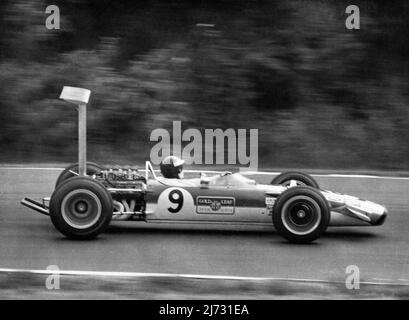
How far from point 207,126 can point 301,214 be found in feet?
21.6

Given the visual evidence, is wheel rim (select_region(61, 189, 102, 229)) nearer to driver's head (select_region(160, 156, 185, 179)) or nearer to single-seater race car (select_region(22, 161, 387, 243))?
single-seater race car (select_region(22, 161, 387, 243))

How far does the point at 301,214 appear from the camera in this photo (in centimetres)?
779

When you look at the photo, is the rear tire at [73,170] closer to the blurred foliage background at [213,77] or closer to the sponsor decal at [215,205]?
the sponsor decal at [215,205]

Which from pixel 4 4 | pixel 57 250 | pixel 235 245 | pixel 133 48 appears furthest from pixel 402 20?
pixel 57 250

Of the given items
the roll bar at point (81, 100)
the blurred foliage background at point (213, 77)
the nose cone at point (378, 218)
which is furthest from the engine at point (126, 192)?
the blurred foliage background at point (213, 77)

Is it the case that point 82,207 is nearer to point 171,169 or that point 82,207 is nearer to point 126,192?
point 126,192

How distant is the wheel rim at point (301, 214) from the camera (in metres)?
7.73

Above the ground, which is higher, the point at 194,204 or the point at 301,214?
the point at 194,204

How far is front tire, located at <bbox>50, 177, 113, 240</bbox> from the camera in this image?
7.70 meters

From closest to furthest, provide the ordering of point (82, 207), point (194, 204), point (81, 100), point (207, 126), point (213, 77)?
point (82, 207)
point (81, 100)
point (194, 204)
point (207, 126)
point (213, 77)

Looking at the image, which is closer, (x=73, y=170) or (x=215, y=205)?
(x=215, y=205)

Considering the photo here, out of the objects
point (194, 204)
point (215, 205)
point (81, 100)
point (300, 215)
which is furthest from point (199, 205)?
point (81, 100)

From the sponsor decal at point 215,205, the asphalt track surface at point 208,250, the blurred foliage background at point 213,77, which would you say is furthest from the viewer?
the blurred foliage background at point 213,77

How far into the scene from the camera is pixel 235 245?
7797 mm
